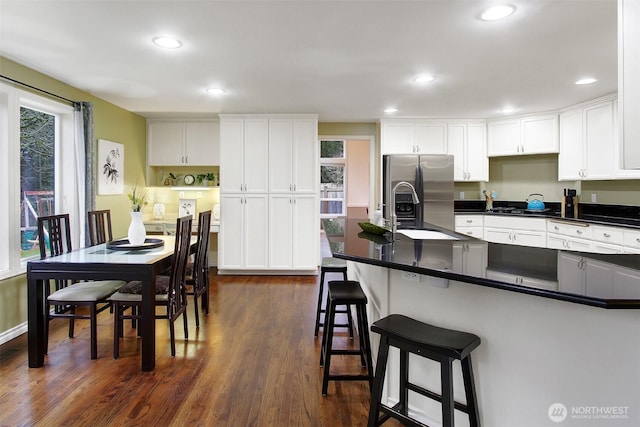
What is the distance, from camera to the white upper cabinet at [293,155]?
5.32 metres

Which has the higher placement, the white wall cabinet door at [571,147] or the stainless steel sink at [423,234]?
the white wall cabinet door at [571,147]

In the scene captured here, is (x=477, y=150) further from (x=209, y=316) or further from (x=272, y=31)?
(x=209, y=316)

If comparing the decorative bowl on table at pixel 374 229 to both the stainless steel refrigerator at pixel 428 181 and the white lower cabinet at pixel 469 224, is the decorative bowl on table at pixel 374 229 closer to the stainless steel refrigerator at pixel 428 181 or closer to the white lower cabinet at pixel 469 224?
the stainless steel refrigerator at pixel 428 181

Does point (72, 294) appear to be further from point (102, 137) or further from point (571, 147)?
point (571, 147)

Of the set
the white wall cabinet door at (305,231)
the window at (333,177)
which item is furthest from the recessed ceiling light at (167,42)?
the window at (333,177)

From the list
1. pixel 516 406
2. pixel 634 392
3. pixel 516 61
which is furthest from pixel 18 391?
pixel 516 61

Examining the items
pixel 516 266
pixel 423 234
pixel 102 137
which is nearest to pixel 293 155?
pixel 102 137

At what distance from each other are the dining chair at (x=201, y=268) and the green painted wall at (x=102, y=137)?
55.6 inches

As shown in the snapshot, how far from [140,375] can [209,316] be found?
1181 mm

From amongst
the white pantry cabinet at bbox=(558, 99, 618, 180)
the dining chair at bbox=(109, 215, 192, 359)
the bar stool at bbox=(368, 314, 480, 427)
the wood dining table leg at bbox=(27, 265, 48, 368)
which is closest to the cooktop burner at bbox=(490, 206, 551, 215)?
the white pantry cabinet at bbox=(558, 99, 618, 180)

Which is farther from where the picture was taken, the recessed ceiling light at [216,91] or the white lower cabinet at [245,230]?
the white lower cabinet at [245,230]

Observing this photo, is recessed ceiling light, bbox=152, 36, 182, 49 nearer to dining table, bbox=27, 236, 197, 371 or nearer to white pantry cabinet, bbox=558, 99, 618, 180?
dining table, bbox=27, 236, 197, 371

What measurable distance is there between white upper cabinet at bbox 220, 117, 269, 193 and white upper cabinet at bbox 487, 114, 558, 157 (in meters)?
3.24

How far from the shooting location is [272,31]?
2.57 m
